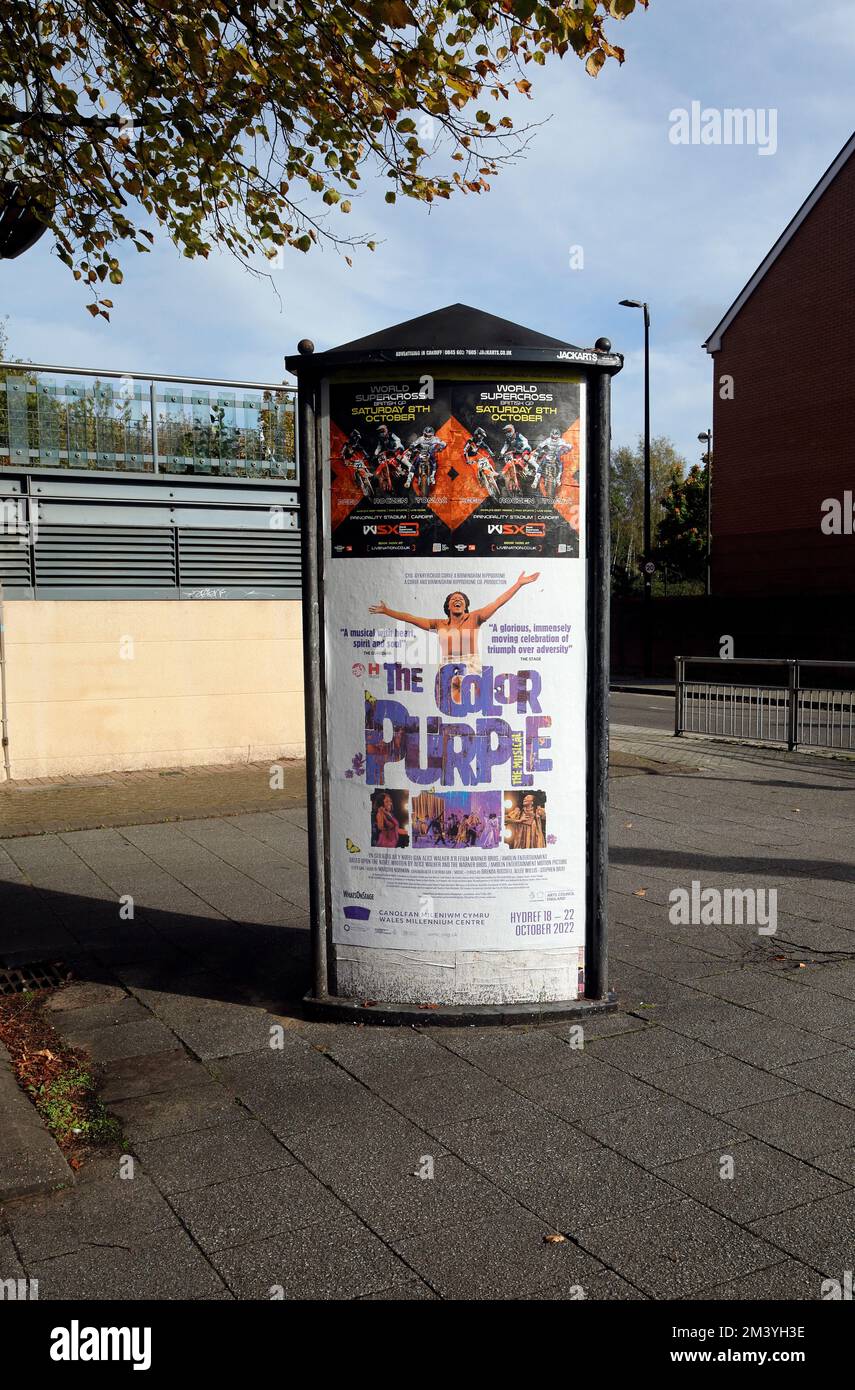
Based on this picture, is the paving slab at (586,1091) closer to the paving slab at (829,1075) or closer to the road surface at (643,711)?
the paving slab at (829,1075)

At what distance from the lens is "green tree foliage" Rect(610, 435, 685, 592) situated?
71.6 meters

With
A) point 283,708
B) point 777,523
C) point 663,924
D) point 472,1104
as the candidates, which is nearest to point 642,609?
point 777,523

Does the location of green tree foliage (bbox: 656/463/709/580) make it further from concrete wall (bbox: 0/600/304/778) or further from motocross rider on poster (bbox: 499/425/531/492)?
motocross rider on poster (bbox: 499/425/531/492)

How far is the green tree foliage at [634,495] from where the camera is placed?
71625 mm

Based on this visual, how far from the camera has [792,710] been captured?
543 inches

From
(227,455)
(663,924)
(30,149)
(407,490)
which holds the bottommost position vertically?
(663,924)

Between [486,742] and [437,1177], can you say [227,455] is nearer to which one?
[486,742]

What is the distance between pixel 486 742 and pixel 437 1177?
1789 mm

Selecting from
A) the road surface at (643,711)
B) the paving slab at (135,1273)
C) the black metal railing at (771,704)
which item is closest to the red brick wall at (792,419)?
the road surface at (643,711)

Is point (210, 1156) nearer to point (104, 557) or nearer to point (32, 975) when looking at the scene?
point (32, 975)

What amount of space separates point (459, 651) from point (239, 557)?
8.58m

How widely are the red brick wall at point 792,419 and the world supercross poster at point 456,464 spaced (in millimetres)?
25653

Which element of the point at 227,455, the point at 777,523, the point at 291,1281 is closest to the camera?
the point at 291,1281

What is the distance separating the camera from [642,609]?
3525cm
